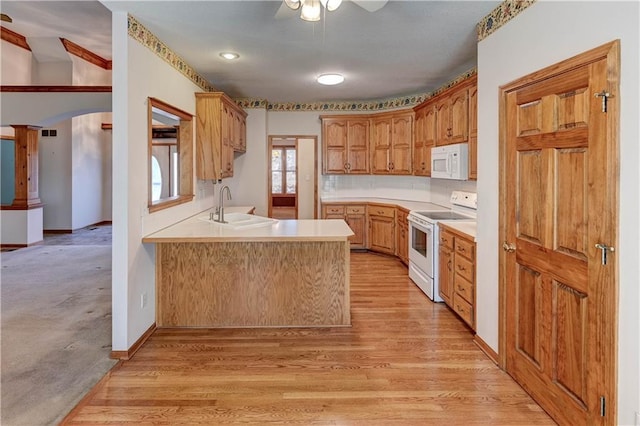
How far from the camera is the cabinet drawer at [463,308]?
11.3ft

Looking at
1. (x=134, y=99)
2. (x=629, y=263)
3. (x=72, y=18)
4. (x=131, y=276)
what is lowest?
(x=131, y=276)

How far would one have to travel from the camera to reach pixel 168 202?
389cm

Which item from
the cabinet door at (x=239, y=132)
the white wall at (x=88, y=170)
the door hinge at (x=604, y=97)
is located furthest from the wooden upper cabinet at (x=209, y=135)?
the white wall at (x=88, y=170)

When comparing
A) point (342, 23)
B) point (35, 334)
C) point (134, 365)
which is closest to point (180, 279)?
point (134, 365)

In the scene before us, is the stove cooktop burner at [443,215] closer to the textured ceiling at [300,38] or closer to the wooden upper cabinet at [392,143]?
the wooden upper cabinet at [392,143]

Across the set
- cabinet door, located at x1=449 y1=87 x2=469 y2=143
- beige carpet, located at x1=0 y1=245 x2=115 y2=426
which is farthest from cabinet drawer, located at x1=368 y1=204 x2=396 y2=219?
beige carpet, located at x1=0 y1=245 x2=115 y2=426

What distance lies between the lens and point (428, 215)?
474 cm

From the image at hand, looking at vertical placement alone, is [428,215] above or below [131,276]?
above

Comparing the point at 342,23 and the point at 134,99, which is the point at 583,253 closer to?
the point at 342,23

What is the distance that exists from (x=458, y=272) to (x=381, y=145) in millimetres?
3362

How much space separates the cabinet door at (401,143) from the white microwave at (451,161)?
3.41 ft

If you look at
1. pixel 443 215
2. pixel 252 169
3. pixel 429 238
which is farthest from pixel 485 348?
pixel 252 169

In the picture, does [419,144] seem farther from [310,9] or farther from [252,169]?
[310,9]

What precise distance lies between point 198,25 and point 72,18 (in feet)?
11.6
